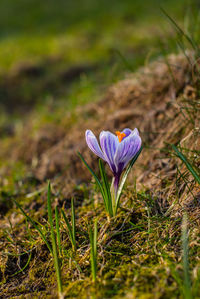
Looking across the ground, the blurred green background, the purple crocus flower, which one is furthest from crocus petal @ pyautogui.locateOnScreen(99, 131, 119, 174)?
the blurred green background

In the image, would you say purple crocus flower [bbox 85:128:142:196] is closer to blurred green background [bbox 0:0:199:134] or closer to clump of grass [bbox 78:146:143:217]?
clump of grass [bbox 78:146:143:217]

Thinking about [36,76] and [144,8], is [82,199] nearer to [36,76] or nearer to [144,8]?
[36,76]

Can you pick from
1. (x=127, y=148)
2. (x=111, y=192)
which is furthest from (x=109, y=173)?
(x=127, y=148)

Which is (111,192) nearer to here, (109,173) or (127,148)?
(127,148)

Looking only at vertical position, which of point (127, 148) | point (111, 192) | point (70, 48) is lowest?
point (111, 192)

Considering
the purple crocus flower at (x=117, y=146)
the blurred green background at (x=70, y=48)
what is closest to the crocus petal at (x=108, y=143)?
the purple crocus flower at (x=117, y=146)

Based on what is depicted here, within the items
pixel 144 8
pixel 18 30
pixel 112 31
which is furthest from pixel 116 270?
pixel 18 30
